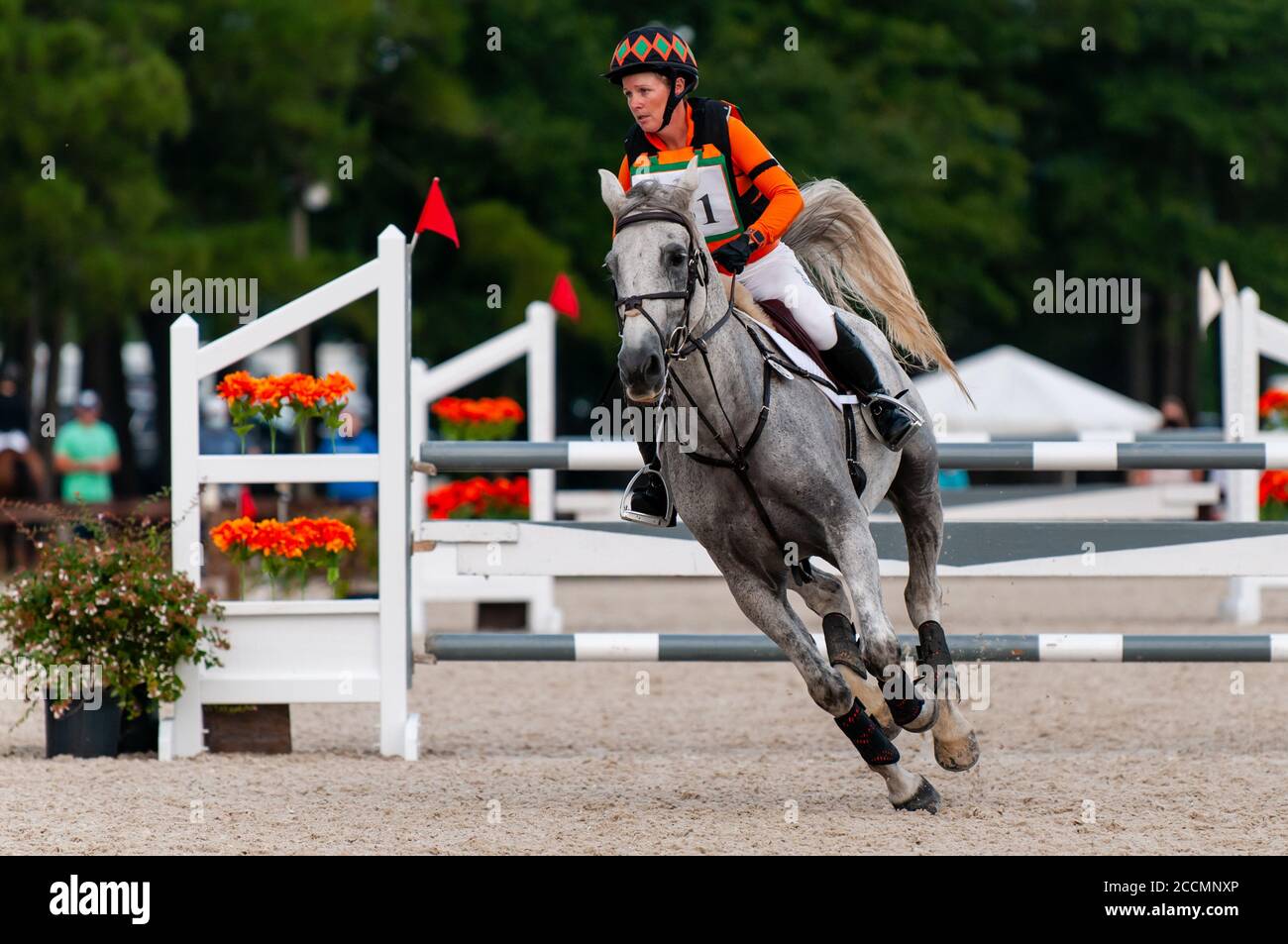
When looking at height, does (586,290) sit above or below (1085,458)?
above

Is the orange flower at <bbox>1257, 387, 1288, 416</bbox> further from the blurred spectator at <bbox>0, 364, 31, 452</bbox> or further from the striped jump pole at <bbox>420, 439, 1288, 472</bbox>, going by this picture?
the blurred spectator at <bbox>0, 364, 31, 452</bbox>

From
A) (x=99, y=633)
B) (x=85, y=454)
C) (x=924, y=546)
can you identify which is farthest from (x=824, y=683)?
(x=85, y=454)

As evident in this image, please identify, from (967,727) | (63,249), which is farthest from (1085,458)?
(63,249)

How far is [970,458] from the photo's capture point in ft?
23.2

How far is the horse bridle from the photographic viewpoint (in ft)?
16.2

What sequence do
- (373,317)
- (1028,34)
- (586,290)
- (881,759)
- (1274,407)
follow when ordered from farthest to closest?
(1028,34) → (586,290) → (373,317) → (1274,407) → (881,759)

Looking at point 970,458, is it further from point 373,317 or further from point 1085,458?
point 373,317

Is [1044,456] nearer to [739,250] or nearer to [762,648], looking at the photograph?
[762,648]

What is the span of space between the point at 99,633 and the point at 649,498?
262cm

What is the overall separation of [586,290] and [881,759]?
16.2 metres

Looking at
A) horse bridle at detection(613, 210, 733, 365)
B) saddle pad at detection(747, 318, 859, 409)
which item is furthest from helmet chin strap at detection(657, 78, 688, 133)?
saddle pad at detection(747, 318, 859, 409)

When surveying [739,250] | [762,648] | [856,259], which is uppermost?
[856,259]

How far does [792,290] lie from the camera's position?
5.96 metres

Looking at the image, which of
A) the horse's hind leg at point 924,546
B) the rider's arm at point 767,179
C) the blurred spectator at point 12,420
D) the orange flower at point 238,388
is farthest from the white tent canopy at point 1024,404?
the rider's arm at point 767,179
